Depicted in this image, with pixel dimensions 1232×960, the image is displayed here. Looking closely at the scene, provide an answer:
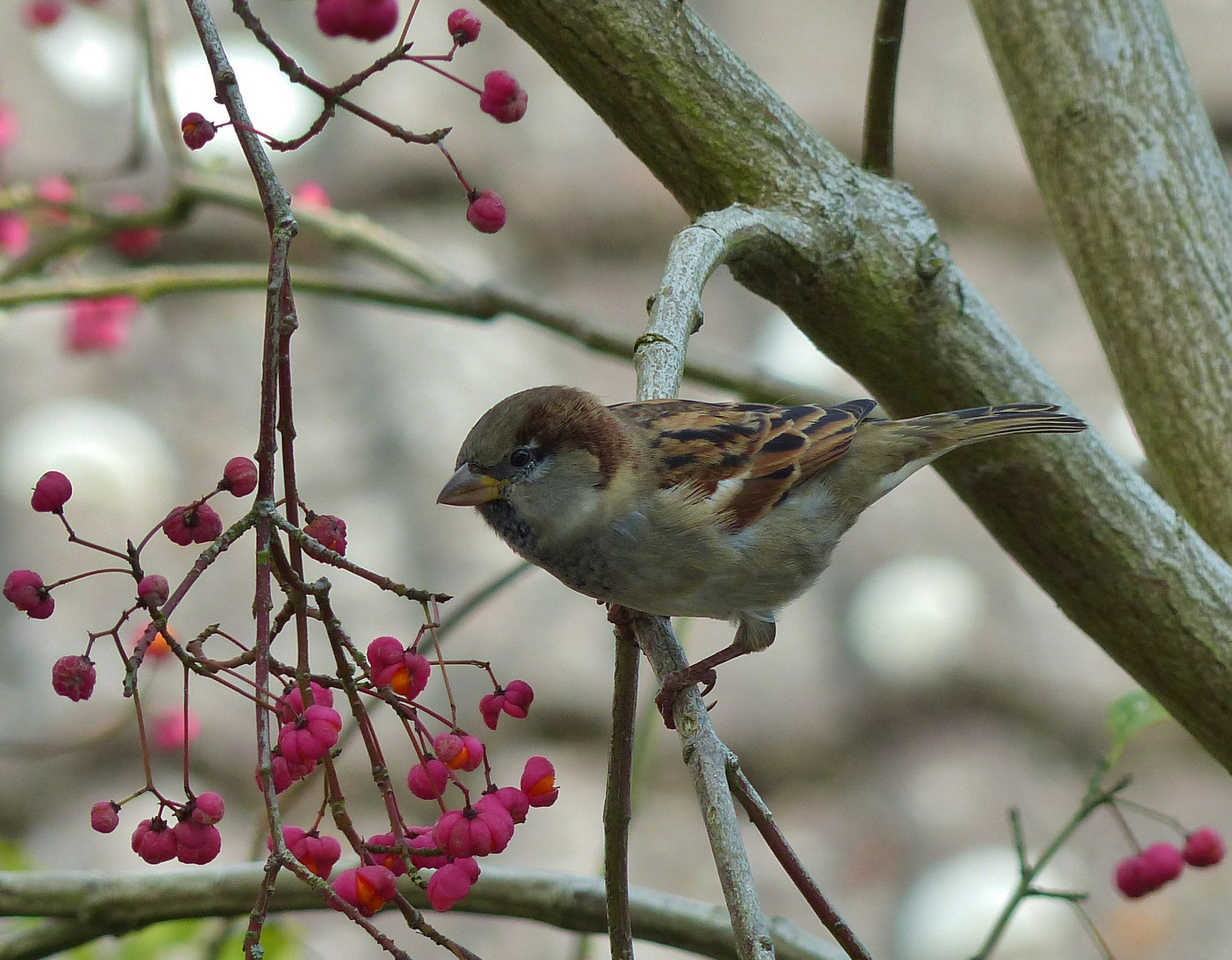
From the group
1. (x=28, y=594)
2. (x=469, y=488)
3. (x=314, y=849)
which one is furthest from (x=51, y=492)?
(x=469, y=488)

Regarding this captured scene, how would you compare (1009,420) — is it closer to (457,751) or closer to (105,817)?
(457,751)

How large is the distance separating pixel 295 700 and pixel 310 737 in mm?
66

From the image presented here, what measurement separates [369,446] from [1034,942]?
292 centimetres

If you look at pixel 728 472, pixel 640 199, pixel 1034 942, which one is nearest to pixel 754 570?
pixel 728 472

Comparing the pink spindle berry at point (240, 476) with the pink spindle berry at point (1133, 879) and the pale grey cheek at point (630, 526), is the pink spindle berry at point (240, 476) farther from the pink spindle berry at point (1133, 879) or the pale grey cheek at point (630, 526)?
the pink spindle berry at point (1133, 879)

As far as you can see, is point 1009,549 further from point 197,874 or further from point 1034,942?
point 1034,942

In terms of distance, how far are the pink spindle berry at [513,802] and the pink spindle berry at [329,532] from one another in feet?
1.09

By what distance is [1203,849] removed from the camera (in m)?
2.17

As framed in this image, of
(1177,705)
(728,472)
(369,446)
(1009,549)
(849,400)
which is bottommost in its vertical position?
(1177,705)

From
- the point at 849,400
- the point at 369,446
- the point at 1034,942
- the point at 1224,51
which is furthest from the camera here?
the point at 1224,51

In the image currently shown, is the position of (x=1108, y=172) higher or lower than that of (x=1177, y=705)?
higher

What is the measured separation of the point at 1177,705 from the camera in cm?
208

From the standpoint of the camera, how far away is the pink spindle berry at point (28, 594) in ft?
3.84

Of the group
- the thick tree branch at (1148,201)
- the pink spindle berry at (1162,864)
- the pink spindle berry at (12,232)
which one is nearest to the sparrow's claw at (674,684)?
the pink spindle berry at (1162,864)
